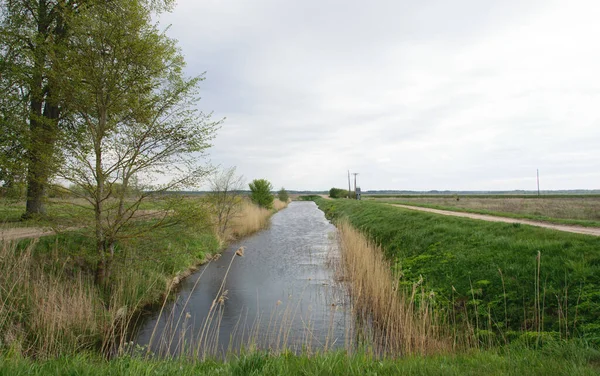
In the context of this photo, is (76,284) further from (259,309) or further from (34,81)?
(34,81)

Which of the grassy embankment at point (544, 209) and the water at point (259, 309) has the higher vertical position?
the grassy embankment at point (544, 209)

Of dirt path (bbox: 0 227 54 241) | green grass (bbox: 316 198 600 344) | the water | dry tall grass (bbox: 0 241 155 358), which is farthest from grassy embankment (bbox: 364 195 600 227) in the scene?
dirt path (bbox: 0 227 54 241)

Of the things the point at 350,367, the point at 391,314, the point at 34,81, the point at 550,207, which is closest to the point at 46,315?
the point at 350,367

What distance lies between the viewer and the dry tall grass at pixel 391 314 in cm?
489

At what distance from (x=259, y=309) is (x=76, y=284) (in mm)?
3965

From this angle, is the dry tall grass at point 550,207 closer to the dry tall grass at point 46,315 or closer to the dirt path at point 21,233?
the dry tall grass at point 46,315

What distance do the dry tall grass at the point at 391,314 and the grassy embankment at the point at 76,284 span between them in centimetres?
400

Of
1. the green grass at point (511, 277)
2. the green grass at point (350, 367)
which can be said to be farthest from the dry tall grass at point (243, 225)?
the green grass at point (350, 367)

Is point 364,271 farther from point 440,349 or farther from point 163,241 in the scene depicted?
point 163,241

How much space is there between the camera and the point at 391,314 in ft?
18.7

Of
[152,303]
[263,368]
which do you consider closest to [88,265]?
[152,303]

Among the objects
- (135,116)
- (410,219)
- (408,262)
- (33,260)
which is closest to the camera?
(33,260)

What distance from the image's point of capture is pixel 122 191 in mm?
7359

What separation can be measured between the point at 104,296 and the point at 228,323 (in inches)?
113
